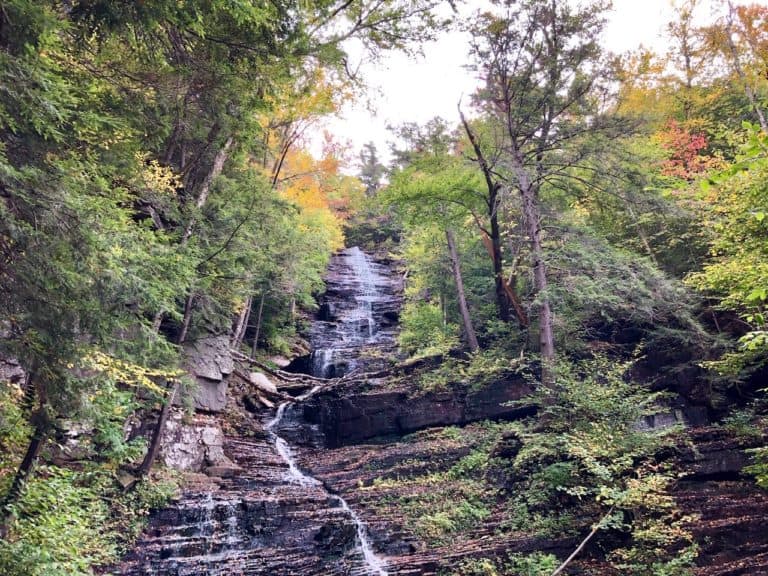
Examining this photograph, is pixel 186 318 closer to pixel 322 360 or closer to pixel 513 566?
pixel 513 566

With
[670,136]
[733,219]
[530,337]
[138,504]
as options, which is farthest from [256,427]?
[670,136]

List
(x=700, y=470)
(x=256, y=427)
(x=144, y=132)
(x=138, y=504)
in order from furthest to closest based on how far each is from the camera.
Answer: (x=256, y=427) < (x=138, y=504) < (x=700, y=470) < (x=144, y=132)

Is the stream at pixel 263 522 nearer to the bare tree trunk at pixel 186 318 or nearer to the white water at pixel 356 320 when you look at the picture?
the bare tree trunk at pixel 186 318

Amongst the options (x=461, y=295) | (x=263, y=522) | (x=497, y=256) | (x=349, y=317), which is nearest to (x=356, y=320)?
(x=349, y=317)

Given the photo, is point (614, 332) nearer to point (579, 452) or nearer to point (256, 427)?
point (579, 452)

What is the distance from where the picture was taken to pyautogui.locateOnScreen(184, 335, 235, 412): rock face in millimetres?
12797

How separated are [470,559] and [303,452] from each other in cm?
719

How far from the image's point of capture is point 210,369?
43.8 ft

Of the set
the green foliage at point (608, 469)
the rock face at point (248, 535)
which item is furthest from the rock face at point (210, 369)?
the green foliage at point (608, 469)

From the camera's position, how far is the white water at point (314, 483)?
25.4ft

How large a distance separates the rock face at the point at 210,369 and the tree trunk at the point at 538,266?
913 cm

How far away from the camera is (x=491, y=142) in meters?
13.0

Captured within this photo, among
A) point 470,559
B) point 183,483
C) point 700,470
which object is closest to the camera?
point 470,559

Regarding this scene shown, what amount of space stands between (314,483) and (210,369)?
15.7 ft
